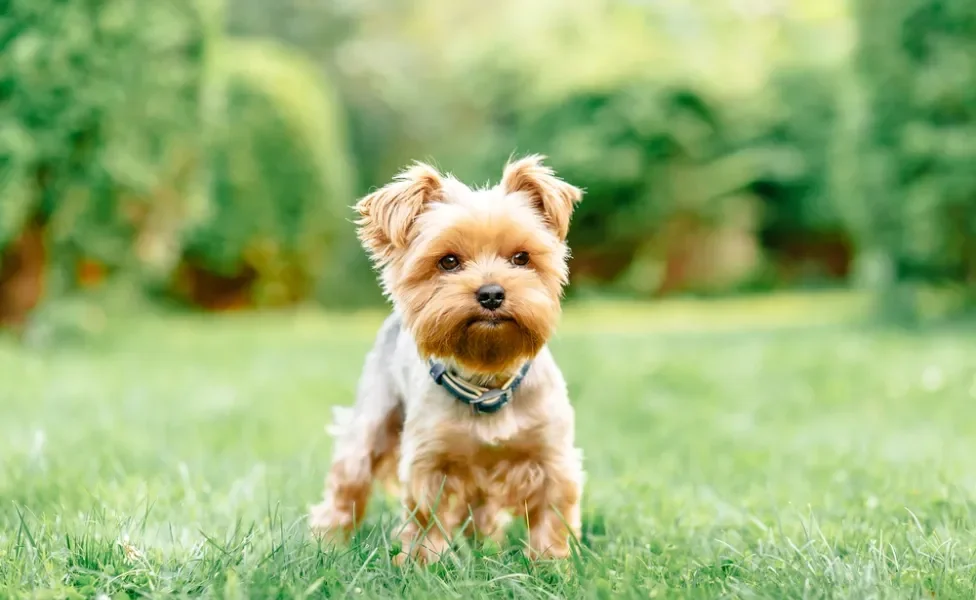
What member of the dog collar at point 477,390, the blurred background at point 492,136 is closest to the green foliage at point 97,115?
the blurred background at point 492,136

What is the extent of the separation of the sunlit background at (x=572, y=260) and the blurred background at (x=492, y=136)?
61 millimetres

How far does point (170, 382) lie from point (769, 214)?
1667cm

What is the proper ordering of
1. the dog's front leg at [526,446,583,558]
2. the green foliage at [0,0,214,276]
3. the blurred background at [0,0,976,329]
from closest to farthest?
1. the dog's front leg at [526,446,583,558]
2. the green foliage at [0,0,214,276]
3. the blurred background at [0,0,976,329]

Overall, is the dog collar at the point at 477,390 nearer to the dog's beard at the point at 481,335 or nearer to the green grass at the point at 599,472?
the dog's beard at the point at 481,335

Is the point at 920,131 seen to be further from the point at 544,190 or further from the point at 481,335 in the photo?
the point at 481,335

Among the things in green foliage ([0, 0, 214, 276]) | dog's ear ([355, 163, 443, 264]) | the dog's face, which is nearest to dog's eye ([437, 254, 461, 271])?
the dog's face

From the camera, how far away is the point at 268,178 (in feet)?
66.0

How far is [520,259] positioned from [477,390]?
0.51 metres

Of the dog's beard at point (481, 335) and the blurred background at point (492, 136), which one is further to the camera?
the blurred background at point (492, 136)

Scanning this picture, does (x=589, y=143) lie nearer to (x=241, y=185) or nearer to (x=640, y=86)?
(x=640, y=86)

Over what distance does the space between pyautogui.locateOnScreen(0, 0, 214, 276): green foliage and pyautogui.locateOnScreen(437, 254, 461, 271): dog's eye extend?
28.7ft

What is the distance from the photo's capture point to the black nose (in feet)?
11.2

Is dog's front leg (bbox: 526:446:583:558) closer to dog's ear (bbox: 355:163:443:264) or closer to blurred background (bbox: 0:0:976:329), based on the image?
dog's ear (bbox: 355:163:443:264)

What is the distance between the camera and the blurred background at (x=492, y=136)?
38.8 ft
